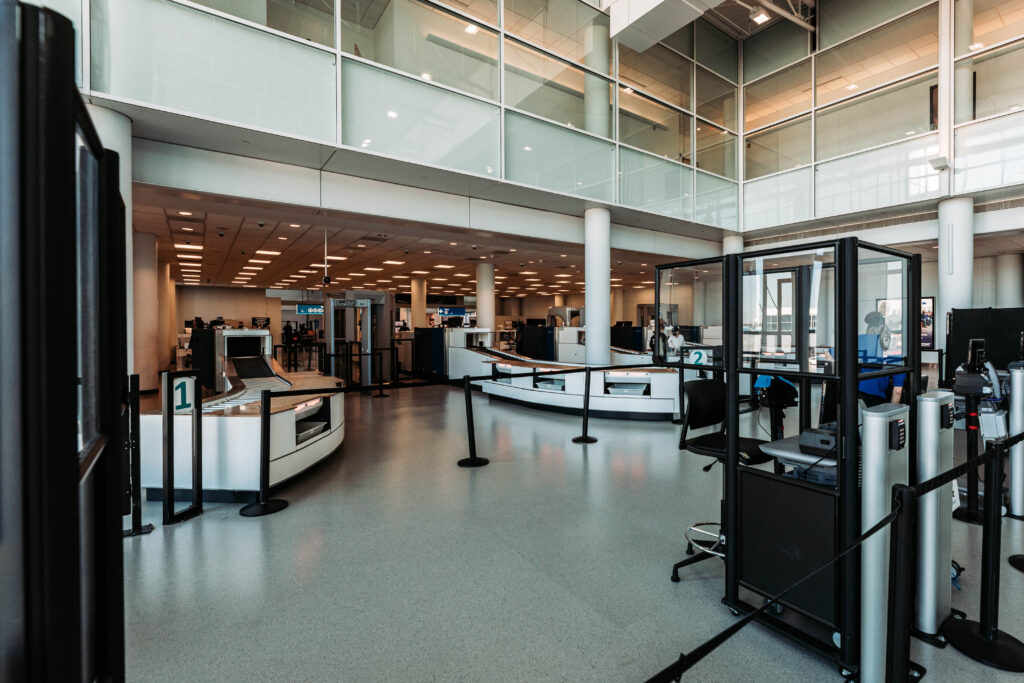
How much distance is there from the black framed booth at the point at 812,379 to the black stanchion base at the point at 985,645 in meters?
0.52

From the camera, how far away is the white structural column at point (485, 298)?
15.1 m

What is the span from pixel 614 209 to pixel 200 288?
2483cm

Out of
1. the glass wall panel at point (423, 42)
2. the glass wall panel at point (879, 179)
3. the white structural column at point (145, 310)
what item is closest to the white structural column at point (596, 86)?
the glass wall panel at point (423, 42)

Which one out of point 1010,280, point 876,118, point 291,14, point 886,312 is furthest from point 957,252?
point 291,14

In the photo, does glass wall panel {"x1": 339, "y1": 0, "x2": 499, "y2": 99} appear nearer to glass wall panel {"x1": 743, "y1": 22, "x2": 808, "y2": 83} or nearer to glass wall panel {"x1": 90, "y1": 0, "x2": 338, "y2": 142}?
glass wall panel {"x1": 90, "y1": 0, "x2": 338, "y2": 142}

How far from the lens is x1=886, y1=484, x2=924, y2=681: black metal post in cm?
154

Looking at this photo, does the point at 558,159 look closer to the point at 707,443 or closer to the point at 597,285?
the point at 597,285

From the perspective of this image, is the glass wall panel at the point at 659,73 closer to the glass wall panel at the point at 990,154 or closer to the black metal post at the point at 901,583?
the glass wall panel at the point at 990,154

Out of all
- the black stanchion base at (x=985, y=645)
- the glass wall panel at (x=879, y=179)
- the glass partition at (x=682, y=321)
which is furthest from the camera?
the glass wall panel at (x=879, y=179)

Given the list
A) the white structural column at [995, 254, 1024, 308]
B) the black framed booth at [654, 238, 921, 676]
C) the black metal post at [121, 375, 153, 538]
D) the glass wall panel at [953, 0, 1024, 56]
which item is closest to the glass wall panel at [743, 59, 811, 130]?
the glass wall panel at [953, 0, 1024, 56]

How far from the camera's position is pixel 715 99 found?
40.5ft

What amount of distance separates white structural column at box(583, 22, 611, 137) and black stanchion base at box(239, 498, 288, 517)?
8606 millimetres

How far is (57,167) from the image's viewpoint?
2.36 feet

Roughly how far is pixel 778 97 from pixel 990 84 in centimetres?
407
